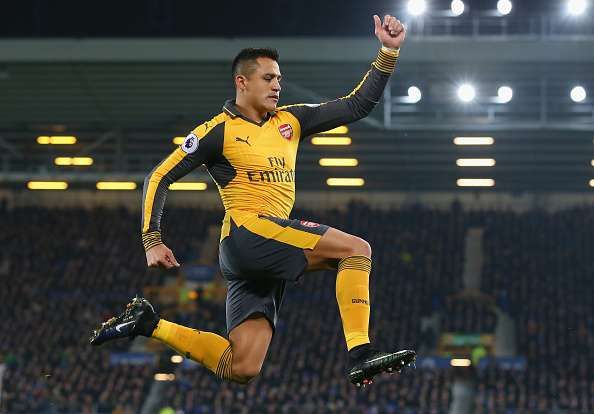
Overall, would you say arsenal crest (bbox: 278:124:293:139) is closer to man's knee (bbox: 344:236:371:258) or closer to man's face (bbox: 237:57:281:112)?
man's face (bbox: 237:57:281:112)

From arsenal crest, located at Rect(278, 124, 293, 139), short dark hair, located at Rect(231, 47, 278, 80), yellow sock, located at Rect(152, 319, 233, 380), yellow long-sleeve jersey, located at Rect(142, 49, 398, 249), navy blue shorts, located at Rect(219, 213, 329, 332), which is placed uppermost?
short dark hair, located at Rect(231, 47, 278, 80)

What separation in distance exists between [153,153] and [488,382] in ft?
35.1

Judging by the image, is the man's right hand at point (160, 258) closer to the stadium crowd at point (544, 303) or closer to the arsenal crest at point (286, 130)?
the arsenal crest at point (286, 130)

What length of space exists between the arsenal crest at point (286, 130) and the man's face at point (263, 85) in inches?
6.3

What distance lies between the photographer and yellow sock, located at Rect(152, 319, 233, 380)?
7797 millimetres

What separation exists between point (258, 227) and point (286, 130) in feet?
2.19

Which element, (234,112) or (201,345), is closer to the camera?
(234,112)

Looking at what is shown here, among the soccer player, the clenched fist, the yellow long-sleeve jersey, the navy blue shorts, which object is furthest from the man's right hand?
the clenched fist

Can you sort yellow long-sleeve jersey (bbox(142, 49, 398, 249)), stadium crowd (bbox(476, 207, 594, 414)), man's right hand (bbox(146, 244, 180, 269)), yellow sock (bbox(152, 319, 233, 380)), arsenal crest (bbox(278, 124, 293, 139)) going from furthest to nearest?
stadium crowd (bbox(476, 207, 594, 414)) → yellow sock (bbox(152, 319, 233, 380)) → arsenal crest (bbox(278, 124, 293, 139)) → yellow long-sleeve jersey (bbox(142, 49, 398, 249)) → man's right hand (bbox(146, 244, 180, 269))

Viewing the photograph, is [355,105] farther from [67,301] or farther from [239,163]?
[67,301]

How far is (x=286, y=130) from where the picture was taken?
7.66m

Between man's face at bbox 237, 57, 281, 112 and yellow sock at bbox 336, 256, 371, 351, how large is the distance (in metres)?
1.09

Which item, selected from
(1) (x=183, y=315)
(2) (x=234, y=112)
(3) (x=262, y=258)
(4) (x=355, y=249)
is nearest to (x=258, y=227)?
(3) (x=262, y=258)

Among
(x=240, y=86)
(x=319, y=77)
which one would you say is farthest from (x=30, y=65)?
(x=240, y=86)
